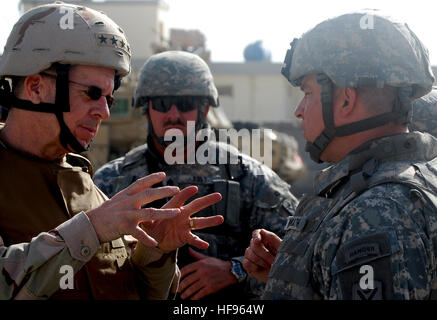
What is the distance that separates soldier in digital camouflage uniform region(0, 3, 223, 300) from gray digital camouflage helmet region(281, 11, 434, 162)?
2.35 ft

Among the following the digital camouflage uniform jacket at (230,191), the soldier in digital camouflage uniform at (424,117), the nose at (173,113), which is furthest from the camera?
the nose at (173,113)

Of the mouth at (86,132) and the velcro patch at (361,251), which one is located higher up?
the mouth at (86,132)

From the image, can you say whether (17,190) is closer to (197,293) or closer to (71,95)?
(71,95)

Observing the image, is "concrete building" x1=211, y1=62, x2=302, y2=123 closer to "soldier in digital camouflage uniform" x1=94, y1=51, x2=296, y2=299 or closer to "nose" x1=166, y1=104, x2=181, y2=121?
"soldier in digital camouflage uniform" x1=94, y1=51, x2=296, y2=299

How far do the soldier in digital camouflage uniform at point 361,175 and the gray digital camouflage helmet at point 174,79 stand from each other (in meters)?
2.22

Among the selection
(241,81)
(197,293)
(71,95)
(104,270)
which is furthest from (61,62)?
(241,81)

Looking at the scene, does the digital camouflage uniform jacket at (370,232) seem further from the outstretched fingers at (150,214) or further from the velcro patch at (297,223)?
the outstretched fingers at (150,214)

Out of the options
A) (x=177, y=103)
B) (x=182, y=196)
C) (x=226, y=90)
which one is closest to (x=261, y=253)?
(x=182, y=196)

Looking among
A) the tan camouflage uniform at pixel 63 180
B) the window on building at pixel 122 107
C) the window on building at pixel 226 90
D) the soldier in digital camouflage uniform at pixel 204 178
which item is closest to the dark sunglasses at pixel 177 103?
the soldier in digital camouflage uniform at pixel 204 178

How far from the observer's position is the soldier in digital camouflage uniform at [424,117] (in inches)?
160

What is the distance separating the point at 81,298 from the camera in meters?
3.06

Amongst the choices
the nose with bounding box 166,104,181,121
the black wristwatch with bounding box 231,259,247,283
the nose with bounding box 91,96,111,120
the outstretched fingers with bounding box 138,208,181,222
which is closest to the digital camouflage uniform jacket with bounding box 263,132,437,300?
the outstretched fingers with bounding box 138,208,181,222

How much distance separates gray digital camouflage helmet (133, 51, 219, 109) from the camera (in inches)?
219

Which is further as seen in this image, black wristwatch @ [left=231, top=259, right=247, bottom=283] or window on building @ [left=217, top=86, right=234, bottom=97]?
window on building @ [left=217, top=86, right=234, bottom=97]
